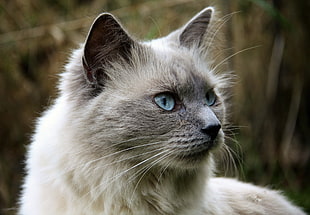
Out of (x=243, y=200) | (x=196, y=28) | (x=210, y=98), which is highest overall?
(x=196, y=28)

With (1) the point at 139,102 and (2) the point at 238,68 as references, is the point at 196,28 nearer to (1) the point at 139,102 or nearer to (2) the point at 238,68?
(1) the point at 139,102

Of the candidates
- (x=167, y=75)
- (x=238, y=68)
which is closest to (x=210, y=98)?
(x=167, y=75)

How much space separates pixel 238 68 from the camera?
5.25 metres

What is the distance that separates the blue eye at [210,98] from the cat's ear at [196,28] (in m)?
0.37

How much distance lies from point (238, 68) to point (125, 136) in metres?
3.22

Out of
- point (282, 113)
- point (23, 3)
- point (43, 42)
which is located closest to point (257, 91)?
point (282, 113)

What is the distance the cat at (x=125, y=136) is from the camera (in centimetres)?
228

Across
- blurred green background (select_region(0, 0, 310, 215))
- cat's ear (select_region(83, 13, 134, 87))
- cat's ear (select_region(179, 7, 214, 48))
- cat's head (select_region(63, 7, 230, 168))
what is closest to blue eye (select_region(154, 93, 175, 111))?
cat's head (select_region(63, 7, 230, 168))

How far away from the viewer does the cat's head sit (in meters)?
2.27

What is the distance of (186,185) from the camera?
249 cm

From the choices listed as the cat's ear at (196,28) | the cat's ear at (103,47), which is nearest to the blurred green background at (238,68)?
the cat's ear at (196,28)

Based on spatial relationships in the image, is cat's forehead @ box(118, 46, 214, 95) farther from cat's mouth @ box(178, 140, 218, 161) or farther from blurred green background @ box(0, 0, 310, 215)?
blurred green background @ box(0, 0, 310, 215)

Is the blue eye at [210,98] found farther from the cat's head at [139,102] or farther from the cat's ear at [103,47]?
the cat's ear at [103,47]

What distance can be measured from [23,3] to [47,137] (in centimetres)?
312
